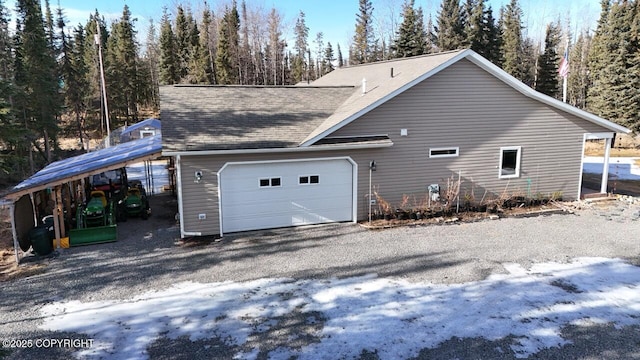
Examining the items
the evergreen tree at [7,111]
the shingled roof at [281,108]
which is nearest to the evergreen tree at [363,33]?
the evergreen tree at [7,111]

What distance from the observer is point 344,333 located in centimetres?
671

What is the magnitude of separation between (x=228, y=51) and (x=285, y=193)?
36218 mm

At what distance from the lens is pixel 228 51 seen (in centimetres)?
4462

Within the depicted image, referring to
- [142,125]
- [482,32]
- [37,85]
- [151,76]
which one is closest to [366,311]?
[142,125]

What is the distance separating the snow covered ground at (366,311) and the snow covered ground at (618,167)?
14.2m

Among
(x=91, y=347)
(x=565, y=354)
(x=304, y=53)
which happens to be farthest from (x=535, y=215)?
(x=304, y=53)

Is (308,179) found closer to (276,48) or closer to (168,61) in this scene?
(168,61)

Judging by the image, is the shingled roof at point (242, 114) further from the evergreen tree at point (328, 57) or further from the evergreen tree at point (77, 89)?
the evergreen tree at point (328, 57)

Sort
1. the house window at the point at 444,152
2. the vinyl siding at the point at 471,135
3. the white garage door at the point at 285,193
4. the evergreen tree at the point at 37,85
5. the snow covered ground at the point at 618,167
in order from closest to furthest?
the white garage door at the point at 285,193 → the vinyl siding at the point at 471,135 → the house window at the point at 444,152 → the snow covered ground at the point at 618,167 → the evergreen tree at the point at 37,85

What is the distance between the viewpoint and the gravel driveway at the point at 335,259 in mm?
6656

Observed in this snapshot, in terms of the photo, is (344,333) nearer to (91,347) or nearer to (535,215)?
(91,347)

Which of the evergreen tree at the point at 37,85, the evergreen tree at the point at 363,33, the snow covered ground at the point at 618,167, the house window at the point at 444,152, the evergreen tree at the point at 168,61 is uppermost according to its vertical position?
the evergreen tree at the point at 363,33

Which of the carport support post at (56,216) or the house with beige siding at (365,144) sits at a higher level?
the house with beige siding at (365,144)

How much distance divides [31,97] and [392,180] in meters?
24.5
